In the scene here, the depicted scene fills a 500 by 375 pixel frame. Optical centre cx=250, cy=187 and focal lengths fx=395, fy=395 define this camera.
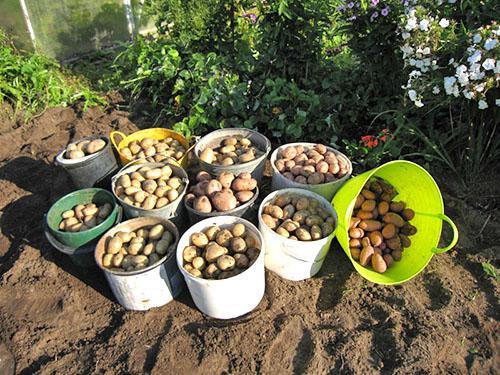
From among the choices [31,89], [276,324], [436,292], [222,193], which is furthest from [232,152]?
[31,89]

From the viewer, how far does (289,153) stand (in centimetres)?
308

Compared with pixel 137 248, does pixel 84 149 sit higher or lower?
higher

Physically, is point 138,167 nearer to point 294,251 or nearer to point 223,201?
point 223,201

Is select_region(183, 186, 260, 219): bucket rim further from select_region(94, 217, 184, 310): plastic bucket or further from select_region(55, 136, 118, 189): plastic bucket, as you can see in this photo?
select_region(55, 136, 118, 189): plastic bucket

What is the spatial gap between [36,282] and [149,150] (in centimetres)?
124

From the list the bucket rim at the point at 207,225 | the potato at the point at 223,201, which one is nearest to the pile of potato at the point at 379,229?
the bucket rim at the point at 207,225

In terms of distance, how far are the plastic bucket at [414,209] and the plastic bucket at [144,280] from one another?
1118mm

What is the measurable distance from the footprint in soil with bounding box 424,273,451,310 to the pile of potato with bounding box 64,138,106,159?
260cm

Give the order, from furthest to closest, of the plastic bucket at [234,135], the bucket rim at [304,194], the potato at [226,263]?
the plastic bucket at [234,135] → the bucket rim at [304,194] → the potato at [226,263]

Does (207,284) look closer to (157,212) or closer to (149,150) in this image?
(157,212)

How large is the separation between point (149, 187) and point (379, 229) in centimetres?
165

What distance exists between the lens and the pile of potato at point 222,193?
2.66 metres

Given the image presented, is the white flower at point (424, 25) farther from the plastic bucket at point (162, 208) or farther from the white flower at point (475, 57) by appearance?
the plastic bucket at point (162, 208)

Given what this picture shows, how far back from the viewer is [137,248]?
97.8 inches
